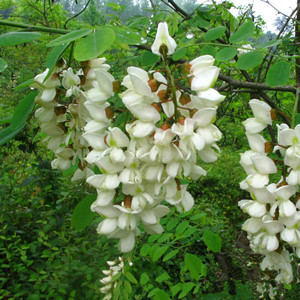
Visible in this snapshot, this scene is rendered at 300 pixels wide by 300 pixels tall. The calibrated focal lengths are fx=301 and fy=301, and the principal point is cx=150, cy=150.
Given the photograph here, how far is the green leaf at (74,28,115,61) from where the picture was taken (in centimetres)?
60

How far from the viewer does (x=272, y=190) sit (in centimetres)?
73

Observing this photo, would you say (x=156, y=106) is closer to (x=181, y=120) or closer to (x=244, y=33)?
(x=181, y=120)

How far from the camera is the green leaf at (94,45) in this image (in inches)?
23.8

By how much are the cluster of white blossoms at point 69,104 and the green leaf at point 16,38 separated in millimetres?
89

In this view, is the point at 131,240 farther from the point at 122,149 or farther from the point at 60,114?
the point at 60,114

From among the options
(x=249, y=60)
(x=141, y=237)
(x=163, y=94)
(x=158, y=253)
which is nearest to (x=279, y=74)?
(x=249, y=60)

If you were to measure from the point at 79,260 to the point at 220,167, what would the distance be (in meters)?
3.68

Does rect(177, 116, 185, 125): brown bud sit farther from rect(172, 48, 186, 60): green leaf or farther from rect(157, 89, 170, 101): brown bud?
rect(172, 48, 186, 60): green leaf

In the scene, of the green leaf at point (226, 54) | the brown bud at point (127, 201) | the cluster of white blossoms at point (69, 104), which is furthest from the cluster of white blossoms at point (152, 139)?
the green leaf at point (226, 54)

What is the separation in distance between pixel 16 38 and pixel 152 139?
43 centimetres

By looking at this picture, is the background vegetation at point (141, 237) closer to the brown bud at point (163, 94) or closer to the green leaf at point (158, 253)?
the green leaf at point (158, 253)

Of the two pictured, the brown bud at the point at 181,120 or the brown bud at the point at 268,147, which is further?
the brown bud at the point at 268,147

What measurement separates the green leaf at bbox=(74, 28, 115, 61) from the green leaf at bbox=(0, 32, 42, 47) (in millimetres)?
172

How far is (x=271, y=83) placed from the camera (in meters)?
0.98
